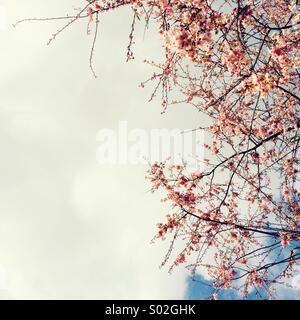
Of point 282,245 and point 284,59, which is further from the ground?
point 284,59

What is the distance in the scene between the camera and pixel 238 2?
4141 mm

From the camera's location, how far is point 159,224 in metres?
6.77

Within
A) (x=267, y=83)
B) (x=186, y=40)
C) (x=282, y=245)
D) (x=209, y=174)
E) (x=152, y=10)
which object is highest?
(x=152, y=10)

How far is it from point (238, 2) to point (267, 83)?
99 centimetres
